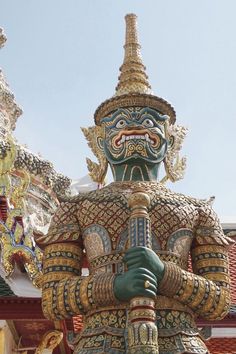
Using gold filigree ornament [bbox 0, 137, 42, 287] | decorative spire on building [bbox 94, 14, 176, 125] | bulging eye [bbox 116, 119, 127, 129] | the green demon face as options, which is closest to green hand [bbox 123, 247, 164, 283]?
the green demon face

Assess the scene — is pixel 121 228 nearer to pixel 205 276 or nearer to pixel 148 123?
pixel 205 276

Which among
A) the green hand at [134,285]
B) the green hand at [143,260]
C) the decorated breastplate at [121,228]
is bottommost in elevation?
the green hand at [134,285]

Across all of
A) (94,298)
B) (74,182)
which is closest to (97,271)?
(94,298)

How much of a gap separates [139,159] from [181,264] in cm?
81

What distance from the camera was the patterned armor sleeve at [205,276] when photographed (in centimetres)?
379

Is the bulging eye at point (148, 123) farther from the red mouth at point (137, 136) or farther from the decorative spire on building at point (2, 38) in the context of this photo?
the decorative spire on building at point (2, 38)

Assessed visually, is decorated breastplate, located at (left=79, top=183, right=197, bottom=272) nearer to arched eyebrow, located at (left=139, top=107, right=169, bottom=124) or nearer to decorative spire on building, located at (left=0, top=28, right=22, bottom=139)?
arched eyebrow, located at (left=139, top=107, right=169, bottom=124)

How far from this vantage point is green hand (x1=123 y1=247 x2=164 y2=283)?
3607mm

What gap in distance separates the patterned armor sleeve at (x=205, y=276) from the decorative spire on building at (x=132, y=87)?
2.87 ft

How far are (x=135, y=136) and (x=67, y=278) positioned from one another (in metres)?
1.11

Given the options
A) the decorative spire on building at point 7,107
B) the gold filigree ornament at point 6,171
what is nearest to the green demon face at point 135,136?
the gold filigree ornament at point 6,171

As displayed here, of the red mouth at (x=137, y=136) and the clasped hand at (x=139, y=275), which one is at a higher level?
the red mouth at (x=137, y=136)

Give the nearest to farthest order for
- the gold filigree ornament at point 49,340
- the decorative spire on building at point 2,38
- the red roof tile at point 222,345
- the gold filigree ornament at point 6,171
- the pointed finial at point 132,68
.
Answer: the pointed finial at point 132,68
the gold filigree ornament at point 49,340
the gold filigree ornament at point 6,171
the red roof tile at point 222,345
the decorative spire on building at point 2,38

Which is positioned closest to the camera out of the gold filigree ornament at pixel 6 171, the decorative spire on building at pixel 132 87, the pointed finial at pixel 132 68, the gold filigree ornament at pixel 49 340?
the decorative spire on building at pixel 132 87
